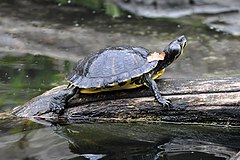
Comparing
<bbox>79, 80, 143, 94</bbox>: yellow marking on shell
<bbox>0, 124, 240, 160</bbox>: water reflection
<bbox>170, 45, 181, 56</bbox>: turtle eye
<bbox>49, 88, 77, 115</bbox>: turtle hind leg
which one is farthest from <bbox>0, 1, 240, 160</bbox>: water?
<bbox>170, 45, 181, 56</bbox>: turtle eye

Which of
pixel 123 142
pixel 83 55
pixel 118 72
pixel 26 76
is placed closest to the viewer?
pixel 123 142

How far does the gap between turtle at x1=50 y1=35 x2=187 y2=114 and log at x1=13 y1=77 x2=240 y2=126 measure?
0.22ft

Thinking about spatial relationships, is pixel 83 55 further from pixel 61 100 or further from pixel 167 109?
pixel 167 109

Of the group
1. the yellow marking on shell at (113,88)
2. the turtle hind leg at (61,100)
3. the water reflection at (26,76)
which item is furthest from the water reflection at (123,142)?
the water reflection at (26,76)

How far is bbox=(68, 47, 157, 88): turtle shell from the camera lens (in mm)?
3600

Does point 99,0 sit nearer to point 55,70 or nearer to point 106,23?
point 106,23

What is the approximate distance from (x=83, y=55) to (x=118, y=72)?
246cm

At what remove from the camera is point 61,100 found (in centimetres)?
370

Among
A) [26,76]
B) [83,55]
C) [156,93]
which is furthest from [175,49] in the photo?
[83,55]

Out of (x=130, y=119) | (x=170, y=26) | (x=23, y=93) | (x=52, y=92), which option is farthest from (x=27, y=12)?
(x=130, y=119)

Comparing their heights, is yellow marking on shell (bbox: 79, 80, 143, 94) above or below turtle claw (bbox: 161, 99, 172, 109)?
above

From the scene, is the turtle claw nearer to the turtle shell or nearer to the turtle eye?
the turtle shell

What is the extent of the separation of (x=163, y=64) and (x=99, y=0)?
5.32m

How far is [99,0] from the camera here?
8844 mm
